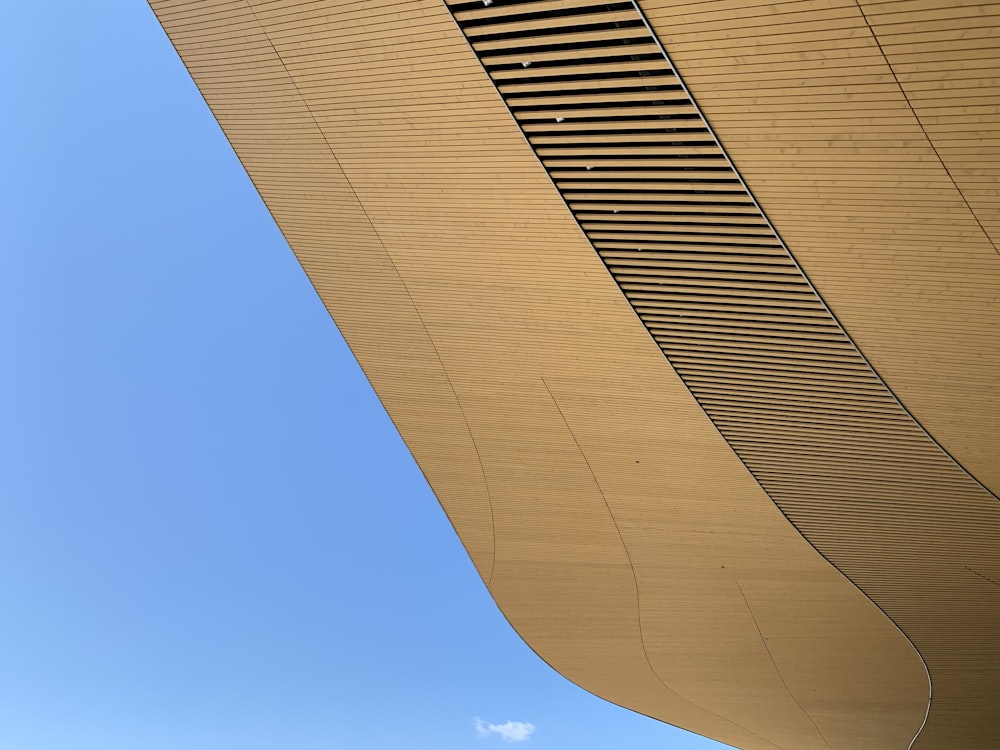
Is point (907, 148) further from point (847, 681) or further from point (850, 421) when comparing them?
point (847, 681)

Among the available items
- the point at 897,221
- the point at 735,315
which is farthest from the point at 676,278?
the point at 897,221

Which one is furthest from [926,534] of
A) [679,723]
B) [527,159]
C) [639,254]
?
[679,723]

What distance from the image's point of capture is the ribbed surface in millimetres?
Result: 6672

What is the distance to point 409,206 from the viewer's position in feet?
29.0

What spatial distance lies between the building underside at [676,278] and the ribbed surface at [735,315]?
1.3 inches

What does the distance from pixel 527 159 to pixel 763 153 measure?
1.97 m

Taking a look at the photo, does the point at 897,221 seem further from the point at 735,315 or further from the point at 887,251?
the point at 735,315

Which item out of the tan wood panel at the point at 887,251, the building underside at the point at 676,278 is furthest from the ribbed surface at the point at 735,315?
the tan wood panel at the point at 887,251

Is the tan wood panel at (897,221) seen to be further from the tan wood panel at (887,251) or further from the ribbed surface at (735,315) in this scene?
the ribbed surface at (735,315)

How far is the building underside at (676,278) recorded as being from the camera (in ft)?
20.7

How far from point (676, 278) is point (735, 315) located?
0.70 metres

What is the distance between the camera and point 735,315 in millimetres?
8539

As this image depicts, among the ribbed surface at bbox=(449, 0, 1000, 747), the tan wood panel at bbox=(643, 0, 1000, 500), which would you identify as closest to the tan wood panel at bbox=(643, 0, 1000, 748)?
the tan wood panel at bbox=(643, 0, 1000, 500)

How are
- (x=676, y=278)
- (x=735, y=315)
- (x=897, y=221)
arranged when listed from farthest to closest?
1. (x=735, y=315)
2. (x=676, y=278)
3. (x=897, y=221)
